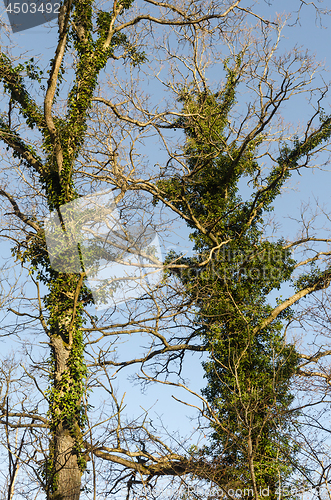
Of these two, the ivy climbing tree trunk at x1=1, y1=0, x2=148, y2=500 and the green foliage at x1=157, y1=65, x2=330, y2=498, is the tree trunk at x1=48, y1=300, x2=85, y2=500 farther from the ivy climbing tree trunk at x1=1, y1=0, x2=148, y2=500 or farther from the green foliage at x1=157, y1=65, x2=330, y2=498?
the green foliage at x1=157, y1=65, x2=330, y2=498

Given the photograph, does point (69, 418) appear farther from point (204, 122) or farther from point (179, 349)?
point (204, 122)

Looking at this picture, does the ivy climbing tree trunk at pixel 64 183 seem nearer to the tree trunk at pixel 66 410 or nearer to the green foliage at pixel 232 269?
the tree trunk at pixel 66 410

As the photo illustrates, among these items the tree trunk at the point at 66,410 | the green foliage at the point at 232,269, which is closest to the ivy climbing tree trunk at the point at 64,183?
the tree trunk at the point at 66,410

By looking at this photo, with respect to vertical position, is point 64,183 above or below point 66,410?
above

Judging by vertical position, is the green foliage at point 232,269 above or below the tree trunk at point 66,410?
above

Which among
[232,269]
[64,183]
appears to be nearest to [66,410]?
[64,183]

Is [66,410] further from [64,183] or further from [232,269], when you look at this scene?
[232,269]

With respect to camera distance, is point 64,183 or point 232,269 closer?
point 64,183

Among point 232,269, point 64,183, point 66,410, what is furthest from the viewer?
point 232,269

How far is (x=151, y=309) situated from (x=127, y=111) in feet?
17.3

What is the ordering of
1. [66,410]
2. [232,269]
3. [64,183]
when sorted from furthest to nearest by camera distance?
[232,269], [64,183], [66,410]

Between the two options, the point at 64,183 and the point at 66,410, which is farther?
the point at 64,183

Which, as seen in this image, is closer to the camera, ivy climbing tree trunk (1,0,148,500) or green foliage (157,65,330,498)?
ivy climbing tree trunk (1,0,148,500)

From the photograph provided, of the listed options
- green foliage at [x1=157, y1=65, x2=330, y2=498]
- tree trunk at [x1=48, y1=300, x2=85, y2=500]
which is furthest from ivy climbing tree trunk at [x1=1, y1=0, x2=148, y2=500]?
green foliage at [x1=157, y1=65, x2=330, y2=498]
